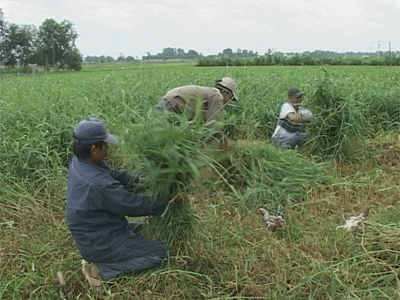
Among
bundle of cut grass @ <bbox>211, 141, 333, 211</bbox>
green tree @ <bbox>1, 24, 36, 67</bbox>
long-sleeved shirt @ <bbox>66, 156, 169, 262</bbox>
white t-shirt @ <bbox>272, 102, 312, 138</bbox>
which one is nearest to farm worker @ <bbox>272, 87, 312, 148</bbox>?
white t-shirt @ <bbox>272, 102, 312, 138</bbox>

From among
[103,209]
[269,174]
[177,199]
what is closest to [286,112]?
[269,174]

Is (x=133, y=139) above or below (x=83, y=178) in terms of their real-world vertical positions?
above

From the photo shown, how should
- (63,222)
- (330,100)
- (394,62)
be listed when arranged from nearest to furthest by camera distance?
(63,222)
(330,100)
(394,62)

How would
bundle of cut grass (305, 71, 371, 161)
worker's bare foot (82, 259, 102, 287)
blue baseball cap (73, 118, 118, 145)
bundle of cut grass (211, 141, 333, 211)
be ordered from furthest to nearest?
bundle of cut grass (305, 71, 371, 161) < bundle of cut grass (211, 141, 333, 211) < worker's bare foot (82, 259, 102, 287) < blue baseball cap (73, 118, 118, 145)

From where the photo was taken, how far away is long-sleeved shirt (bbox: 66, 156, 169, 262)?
8.02 feet

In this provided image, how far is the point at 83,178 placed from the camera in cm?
247

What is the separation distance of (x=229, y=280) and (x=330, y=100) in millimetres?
3051

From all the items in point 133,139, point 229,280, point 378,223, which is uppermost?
point 133,139

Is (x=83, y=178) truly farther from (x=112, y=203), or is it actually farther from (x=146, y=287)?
(x=146, y=287)

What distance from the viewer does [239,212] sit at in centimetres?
354

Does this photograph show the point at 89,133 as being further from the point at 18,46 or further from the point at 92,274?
the point at 18,46

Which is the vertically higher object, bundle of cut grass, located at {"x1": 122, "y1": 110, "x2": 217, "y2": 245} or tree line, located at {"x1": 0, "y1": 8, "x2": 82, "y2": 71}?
tree line, located at {"x1": 0, "y1": 8, "x2": 82, "y2": 71}

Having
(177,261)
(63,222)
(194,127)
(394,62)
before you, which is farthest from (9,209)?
(394,62)

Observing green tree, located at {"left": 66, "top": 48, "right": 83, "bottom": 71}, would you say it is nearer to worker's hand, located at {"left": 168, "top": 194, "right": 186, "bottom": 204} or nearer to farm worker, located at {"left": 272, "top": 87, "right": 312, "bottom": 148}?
farm worker, located at {"left": 272, "top": 87, "right": 312, "bottom": 148}
